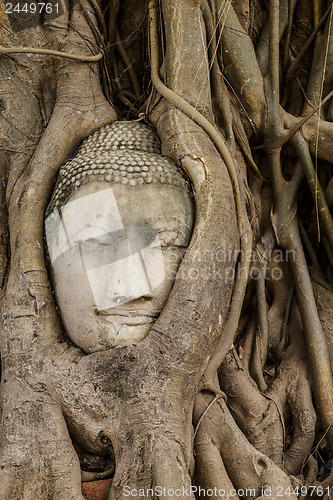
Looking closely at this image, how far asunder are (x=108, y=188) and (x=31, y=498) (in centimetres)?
111

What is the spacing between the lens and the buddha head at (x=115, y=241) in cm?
183

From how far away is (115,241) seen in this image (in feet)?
6.20

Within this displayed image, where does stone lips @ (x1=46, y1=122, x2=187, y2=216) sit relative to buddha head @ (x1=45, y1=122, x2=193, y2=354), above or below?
above

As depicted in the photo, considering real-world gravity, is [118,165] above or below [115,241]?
above

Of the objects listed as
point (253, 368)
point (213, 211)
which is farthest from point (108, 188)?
point (253, 368)

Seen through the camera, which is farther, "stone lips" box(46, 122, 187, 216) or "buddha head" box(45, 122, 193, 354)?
"stone lips" box(46, 122, 187, 216)

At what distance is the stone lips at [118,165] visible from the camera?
196 cm

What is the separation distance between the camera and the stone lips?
6.45 feet

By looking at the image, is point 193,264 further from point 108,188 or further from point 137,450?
point 137,450

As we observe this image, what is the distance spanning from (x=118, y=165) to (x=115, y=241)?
32 centimetres

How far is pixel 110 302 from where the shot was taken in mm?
1829

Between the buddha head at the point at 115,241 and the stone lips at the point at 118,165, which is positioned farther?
the stone lips at the point at 118,165

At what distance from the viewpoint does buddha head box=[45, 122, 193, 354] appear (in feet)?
6.02

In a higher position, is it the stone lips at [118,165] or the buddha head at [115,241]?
the stone lips at [118,165]
